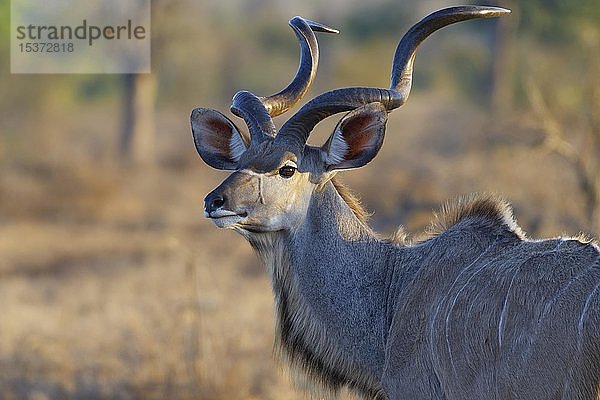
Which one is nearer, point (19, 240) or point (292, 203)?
point (292, 203)

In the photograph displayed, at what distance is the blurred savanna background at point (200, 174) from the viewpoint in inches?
340

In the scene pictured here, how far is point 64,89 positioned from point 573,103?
13.0 metres

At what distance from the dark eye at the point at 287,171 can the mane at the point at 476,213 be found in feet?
2.24

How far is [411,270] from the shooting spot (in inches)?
186

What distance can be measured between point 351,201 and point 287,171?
473mm

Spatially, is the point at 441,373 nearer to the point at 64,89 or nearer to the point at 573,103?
the point at 573,103

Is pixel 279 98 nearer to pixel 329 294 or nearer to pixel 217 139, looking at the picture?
pixel 217 139

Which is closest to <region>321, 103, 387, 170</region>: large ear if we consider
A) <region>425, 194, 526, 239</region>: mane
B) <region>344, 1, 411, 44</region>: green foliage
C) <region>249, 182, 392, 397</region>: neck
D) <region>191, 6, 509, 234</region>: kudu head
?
<region>191, 6, 509, 234</region>: kudu head

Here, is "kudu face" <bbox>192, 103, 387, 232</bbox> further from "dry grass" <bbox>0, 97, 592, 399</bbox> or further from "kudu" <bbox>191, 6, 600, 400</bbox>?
"dry grass" <bbox>0, 97, 592, 399</bbox>

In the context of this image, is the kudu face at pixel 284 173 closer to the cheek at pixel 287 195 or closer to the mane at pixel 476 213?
the cheek at pixel 287 195

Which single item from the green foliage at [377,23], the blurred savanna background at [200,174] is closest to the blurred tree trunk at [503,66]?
the blurred savanna background at [200,174]

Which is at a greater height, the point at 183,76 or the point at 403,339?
the point at 183,76

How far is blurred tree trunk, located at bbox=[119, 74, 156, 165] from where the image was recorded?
22.3 metres

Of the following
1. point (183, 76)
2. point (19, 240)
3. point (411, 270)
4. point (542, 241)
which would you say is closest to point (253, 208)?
point (411, 270)
